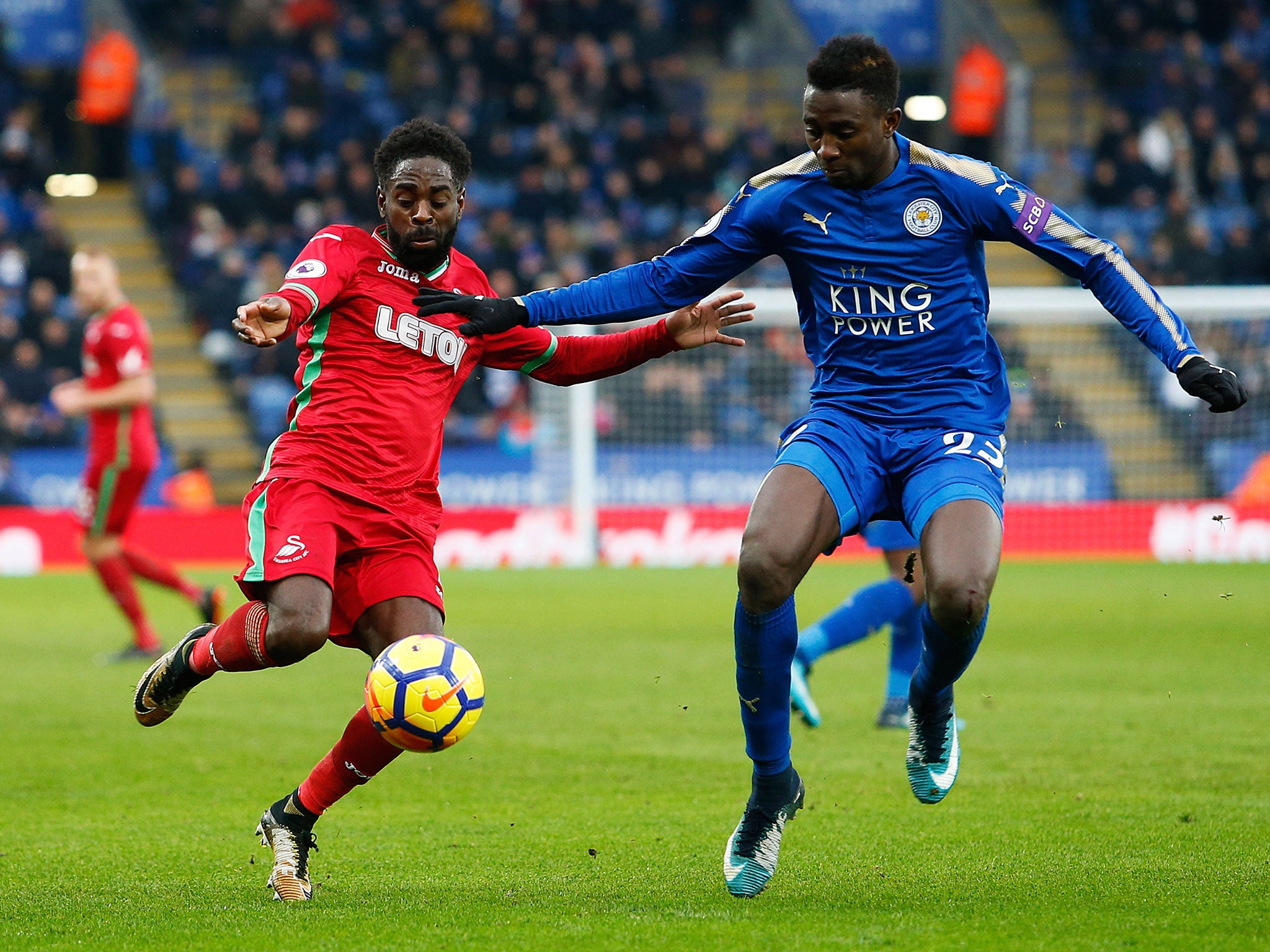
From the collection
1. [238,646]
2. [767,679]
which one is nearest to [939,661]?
[767,679]

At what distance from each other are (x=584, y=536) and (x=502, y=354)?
12778 millimetres

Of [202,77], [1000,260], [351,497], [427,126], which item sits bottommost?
[351,497]

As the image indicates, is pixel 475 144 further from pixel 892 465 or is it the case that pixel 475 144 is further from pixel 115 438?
pixel 892 465

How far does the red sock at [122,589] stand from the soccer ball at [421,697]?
21.9 feet

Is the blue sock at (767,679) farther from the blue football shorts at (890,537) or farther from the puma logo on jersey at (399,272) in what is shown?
the blue football shorts at (890,537)

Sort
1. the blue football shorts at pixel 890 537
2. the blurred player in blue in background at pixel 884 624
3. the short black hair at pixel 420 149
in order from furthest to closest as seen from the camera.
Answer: the blue football shorts at pixel 890 537 → the blurred player in blue in background at pixel 884 624 → the short black hair at pixel 420 149

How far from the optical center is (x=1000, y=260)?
2453cm

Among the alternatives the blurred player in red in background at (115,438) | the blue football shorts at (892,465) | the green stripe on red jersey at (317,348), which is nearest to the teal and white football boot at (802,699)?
the blue football shorts at (892,465)

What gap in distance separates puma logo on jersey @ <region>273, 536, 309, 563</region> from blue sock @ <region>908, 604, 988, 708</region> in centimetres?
187

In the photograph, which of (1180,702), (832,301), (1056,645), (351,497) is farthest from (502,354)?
(1056,645)

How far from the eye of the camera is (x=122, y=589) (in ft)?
35.4

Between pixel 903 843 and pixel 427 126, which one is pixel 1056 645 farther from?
pixel 427 126

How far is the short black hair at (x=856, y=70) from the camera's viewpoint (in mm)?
4852

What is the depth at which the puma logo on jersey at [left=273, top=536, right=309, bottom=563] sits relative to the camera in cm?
486
